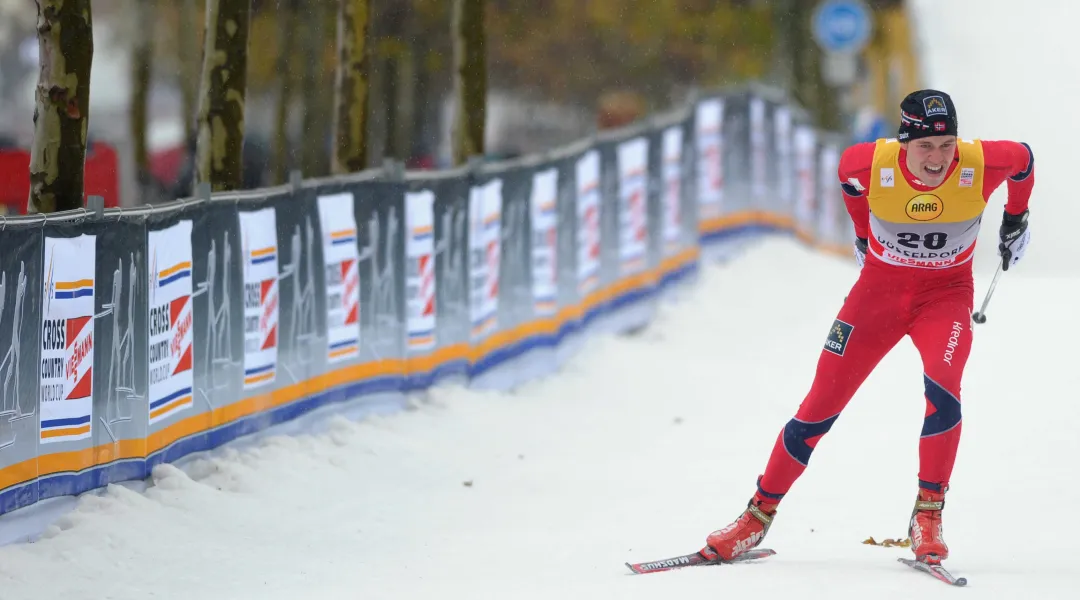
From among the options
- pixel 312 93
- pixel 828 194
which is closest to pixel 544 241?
pixel 828 194

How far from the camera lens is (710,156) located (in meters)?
21.3

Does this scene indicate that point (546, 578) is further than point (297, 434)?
No

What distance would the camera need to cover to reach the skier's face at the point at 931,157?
25.6ft

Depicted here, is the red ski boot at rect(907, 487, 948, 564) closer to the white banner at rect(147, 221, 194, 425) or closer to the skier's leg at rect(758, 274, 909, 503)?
the skier's leg at rect(758, 274, 909, 503)

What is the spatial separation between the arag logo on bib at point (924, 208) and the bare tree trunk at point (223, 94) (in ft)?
20.9

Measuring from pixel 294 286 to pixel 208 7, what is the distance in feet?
8.40

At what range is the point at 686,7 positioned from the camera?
4472 cm

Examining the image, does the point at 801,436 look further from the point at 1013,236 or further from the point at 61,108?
the point at 61,108

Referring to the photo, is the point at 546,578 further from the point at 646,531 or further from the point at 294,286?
the point at 294,286

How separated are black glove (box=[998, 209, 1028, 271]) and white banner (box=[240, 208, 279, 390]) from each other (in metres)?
4.80

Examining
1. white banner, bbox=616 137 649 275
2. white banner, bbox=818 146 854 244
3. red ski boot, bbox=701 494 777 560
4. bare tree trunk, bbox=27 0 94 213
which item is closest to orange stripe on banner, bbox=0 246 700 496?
white banner, bbox=616 137 649 275

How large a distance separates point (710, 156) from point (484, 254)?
713 cm

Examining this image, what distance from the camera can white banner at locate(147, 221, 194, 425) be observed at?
9.98 m

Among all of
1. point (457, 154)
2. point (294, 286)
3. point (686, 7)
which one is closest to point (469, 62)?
point (457, 154)
